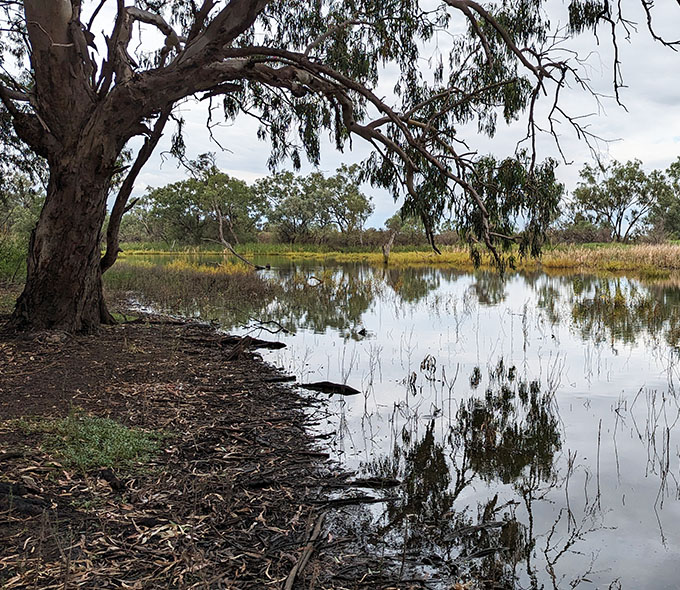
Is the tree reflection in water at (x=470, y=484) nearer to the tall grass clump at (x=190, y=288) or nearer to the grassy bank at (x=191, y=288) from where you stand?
the grassy bank at (x=191, y=288)

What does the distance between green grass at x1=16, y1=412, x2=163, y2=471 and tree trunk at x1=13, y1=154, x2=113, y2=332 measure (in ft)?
9.20

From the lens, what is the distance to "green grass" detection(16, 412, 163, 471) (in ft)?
10.7

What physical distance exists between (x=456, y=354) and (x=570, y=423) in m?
2.81

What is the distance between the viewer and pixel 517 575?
2.52m

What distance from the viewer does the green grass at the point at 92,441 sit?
3252mm

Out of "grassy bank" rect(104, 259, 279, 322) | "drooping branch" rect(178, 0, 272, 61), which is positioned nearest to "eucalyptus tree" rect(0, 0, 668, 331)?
"drooping branch" rect(178, 0, 272, 61)

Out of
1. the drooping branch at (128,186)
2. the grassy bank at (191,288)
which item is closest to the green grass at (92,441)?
the drooping branch at (128,186)

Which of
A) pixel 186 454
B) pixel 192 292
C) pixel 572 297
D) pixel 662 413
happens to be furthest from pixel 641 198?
pixel 186 454

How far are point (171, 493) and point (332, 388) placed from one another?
2.62 metres

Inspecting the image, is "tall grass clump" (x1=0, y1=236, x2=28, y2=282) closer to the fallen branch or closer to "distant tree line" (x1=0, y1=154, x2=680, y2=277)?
the fallen branch

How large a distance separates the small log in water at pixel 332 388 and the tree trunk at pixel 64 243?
2911mm

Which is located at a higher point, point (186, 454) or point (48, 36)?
point (48, 36)

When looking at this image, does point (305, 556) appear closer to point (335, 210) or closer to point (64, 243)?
point (64, 243)

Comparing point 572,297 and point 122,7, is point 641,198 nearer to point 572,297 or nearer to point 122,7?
point 572,297
